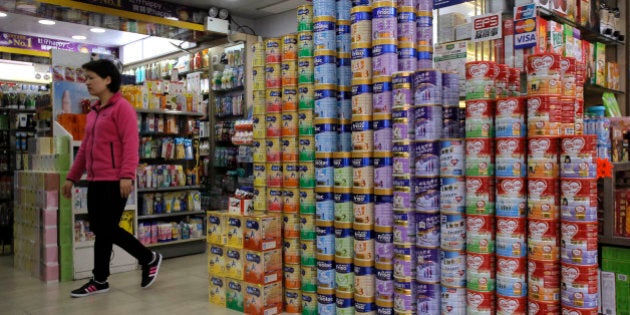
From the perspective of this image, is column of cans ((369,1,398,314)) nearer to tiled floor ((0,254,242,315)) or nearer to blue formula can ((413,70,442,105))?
blue formula can ((413,70,442,105))

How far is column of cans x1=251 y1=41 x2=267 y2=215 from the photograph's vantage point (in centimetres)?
373

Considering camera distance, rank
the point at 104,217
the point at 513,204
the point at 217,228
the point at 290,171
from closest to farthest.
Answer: the point at 513,204 → the point at 290,171 → the point at 217,228 → the point at 104,217

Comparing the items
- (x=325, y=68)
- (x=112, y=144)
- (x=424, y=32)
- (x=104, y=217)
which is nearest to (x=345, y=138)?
(x=325, y=68)

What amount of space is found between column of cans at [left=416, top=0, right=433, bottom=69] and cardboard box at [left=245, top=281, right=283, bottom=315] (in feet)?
5.80

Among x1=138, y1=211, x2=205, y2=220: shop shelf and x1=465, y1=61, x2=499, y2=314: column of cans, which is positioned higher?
→ x1=465, y1=61, x2=499, y2=314: column of cans

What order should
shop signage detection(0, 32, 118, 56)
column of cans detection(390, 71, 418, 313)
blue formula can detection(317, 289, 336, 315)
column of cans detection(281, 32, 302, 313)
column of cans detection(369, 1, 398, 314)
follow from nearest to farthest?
column of cans detection(390, 71, 418, 313) < column of cans detection(369, 1, 398, 314) < blue formula can detection(317, 289, 336, 315) < column of cans detection(281, 32, 302, 313) < shop signage detection(0, 32, 118, 56)

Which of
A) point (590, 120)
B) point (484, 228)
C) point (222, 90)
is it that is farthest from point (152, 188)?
point (590, 120)

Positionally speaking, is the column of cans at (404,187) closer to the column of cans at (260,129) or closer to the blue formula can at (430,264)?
the blue formula can at (430,264)

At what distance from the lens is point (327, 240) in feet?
10.8

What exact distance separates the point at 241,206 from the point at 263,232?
400mm

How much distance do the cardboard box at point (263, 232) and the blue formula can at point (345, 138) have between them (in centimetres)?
69

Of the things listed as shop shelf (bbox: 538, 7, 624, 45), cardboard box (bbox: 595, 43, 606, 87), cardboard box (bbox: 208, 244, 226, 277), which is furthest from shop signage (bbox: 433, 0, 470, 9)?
cardboard box (bbox: 208, 244, 226, 277)

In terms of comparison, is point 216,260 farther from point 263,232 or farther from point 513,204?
point 513,204

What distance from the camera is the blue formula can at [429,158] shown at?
2832 mm
